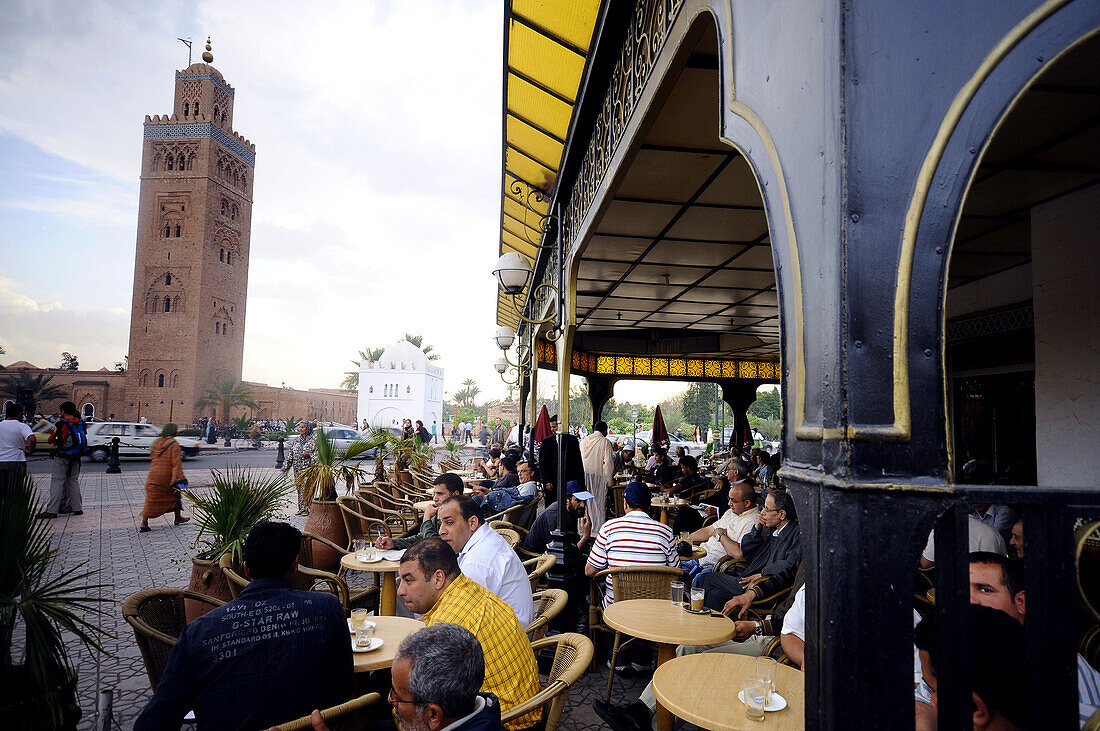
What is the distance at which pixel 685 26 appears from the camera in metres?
2.11

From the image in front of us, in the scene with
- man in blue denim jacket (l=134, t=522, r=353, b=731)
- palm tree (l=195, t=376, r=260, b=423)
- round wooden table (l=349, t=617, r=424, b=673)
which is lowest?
round wooden table (l=349, t=617, r=424, b=673)

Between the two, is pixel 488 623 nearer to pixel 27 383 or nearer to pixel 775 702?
pixel 775 702

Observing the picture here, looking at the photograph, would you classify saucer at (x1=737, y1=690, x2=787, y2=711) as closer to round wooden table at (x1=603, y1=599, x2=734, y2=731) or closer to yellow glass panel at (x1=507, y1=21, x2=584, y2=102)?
round wooden table at (x1=603, y1=599, x2=734, y2=731)

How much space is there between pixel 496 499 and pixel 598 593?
111 inches

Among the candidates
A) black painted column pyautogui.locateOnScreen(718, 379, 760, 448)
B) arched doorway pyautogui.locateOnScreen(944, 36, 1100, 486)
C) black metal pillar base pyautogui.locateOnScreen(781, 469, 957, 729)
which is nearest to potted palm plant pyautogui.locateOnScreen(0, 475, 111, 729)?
black metal pillar base pyautogui.locateOnScreen(781, 469, 957, 729)

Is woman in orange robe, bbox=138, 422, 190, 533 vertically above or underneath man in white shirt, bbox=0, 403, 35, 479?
underneath

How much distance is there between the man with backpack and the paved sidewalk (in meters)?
0.34

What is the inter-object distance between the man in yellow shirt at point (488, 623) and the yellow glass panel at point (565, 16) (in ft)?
10.3

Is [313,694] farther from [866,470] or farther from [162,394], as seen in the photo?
[162,394]

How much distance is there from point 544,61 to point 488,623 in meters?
3.72

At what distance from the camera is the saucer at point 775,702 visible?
84.0 inches

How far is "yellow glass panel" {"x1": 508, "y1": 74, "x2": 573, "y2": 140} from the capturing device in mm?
4645

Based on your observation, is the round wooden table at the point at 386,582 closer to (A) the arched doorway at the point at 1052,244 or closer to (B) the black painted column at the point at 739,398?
(A) the arched doorway at the point at 1052,244

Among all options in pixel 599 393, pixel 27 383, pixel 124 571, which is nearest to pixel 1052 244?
pixel 124 571
